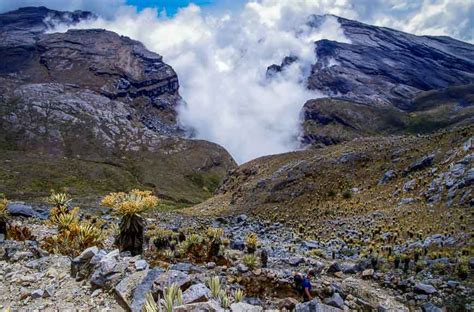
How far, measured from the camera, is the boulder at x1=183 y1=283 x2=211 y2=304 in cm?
925

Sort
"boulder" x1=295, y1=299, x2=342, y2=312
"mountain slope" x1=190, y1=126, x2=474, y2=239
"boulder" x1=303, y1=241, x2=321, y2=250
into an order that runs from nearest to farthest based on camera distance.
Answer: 1. "boulder" x1=295, y1=299, x2=342, y2=312
2. "boulder" x1=303, y1=241, x2=321, y2=250
3. "mountain slope" x1=190, y1=126, x2=474, y2=239

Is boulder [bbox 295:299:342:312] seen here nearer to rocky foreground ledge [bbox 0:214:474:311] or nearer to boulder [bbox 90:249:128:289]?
rocky foreground ledge [bbox 0:214:474:311]

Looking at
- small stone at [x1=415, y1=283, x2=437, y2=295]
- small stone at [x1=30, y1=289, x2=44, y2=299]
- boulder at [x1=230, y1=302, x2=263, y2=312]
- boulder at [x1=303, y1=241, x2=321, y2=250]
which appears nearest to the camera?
boulder at [x1=230, y1=302, x2=263, y2=312]

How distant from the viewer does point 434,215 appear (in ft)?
85.3

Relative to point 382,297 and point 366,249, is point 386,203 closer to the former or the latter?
point 366,249

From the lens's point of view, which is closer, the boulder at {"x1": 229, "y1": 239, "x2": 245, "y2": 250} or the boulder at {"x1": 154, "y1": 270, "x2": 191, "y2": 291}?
the boulder at {"x1": 154, "y1": 270, "x2": 191, "y2": 291}

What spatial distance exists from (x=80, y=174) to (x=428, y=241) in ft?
528

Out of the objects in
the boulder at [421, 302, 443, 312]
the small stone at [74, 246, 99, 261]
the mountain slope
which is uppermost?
the mountain slope

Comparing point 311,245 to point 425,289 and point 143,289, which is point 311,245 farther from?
point 143,289

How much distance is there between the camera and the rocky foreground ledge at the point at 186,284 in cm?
1076

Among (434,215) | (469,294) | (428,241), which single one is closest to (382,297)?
(469,294)

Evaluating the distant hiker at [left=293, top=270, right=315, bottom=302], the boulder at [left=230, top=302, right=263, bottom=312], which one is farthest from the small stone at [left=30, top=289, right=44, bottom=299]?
the distant hiker at [left=293, top=270, right=315, bottom=302]

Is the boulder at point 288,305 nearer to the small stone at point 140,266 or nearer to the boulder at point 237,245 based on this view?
the small stone at point 140,266

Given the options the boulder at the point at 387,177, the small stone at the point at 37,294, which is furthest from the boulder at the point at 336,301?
the boulder at the point at 387,177
